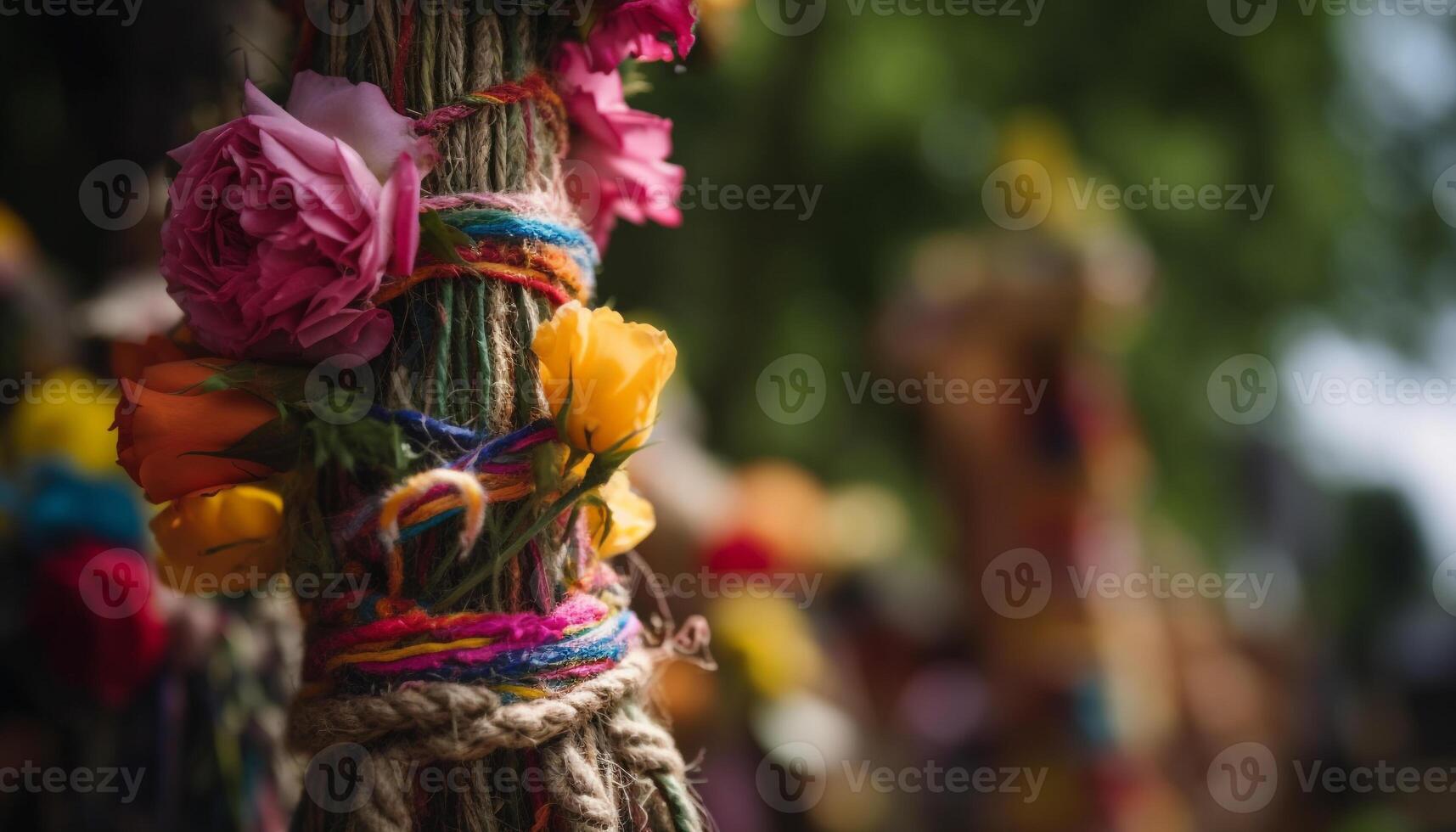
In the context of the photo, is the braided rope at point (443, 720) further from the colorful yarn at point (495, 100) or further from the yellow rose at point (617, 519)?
the colorful yarn at point (495, 100)

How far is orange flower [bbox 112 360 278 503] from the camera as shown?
0.98m

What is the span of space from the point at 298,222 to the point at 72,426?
1.08 meters

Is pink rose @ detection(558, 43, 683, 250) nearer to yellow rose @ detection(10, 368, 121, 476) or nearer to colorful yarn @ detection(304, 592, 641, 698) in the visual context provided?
colorful yarn @ detection(304, 592, 641, 698)

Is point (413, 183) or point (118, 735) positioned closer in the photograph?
point (413, 183)

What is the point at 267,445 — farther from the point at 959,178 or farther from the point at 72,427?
the point at 959,178

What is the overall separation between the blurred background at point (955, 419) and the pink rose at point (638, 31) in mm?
154

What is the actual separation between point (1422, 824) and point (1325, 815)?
40 centimetres

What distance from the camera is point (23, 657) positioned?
5.75 ft

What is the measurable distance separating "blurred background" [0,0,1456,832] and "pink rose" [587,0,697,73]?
0.15 meters

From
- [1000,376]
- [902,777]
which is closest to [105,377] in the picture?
[1000,376]

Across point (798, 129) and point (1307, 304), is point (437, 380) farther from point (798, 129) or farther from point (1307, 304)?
point (1307, 304)

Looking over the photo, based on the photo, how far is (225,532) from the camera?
3.46ft

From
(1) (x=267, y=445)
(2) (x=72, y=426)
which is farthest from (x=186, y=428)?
(2) (x=72, y=426)

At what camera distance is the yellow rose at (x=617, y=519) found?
3.41 ft
